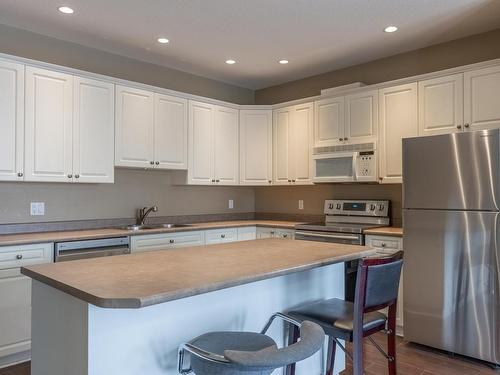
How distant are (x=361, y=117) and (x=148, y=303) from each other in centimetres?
339

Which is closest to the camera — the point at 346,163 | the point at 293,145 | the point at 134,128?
the point at 134,128

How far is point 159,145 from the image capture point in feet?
13.5

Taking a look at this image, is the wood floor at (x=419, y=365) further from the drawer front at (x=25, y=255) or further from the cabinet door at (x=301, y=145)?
the cabinet door at (x=301, y=145)

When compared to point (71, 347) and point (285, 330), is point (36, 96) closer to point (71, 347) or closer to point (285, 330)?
point (71, 347)

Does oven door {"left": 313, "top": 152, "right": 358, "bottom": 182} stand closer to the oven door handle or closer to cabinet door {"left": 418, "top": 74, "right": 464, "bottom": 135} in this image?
the oven door handle

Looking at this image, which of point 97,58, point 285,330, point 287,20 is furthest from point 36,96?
point 285,330

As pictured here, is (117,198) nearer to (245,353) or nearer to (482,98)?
(245,353)

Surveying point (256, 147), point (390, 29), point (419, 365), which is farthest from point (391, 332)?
point (256, 147)

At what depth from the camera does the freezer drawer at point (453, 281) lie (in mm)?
2838

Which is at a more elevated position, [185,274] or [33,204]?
[33,204]

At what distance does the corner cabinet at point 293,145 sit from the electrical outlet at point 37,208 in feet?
8.50

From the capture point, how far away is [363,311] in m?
1.79

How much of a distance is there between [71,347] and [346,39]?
3.40 meters

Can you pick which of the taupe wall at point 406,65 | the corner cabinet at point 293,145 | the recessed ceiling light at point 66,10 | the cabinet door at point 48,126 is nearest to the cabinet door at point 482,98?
the taupe wall at point 406,65
